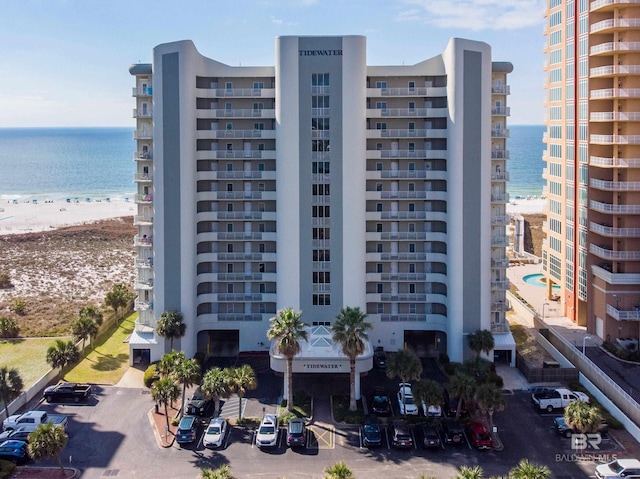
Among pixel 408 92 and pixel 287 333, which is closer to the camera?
pixel 287 333

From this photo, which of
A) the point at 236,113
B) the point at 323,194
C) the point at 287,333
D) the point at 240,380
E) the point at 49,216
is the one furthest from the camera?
the point at 49,216

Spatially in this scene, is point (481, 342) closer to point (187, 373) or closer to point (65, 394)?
point (187, 373)

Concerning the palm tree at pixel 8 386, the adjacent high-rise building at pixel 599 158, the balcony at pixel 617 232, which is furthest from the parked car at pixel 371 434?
the balcony at pixel 617 232

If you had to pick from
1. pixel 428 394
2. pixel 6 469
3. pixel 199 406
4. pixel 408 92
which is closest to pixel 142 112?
pixel 408 92

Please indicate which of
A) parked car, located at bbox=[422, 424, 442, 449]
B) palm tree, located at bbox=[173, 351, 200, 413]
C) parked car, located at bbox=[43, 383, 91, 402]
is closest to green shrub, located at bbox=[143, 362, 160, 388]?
parked car, located at bbox=[43, 383, 91, 402]

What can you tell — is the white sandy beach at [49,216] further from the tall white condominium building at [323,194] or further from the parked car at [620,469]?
the parked car at [620,469]

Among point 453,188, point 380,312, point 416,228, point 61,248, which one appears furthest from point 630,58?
point 61,248
